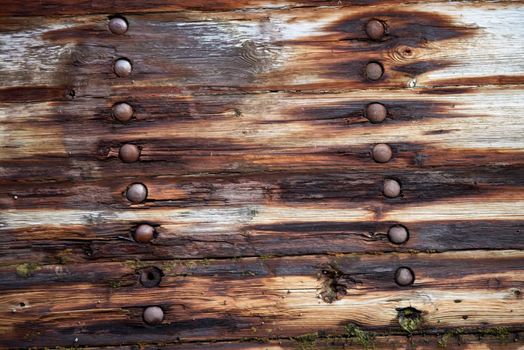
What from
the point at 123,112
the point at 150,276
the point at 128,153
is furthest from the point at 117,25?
the point at 150,276

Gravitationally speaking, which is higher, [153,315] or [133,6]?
[133,6]

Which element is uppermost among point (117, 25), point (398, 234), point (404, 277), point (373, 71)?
point (117, 25)

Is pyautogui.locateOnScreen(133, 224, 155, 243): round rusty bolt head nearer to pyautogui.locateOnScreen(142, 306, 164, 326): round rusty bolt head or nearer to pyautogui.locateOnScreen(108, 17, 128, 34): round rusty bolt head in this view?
pyautogui.locateOnScreen(142, 306, 164, 326): round rusty bolt head

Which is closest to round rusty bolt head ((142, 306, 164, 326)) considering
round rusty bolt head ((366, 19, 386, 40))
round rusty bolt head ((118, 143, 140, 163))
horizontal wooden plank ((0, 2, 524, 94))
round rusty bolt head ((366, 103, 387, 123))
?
round rusty bolt head ((118, 143, 140, 163))

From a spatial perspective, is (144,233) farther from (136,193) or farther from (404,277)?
(404,277)

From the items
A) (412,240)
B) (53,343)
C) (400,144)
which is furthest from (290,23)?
(53,343)

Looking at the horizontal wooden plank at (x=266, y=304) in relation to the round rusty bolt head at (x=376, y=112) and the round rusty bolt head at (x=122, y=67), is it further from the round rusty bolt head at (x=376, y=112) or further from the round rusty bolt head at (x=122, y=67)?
the round rusty bolt head at (x=122, y=67)
